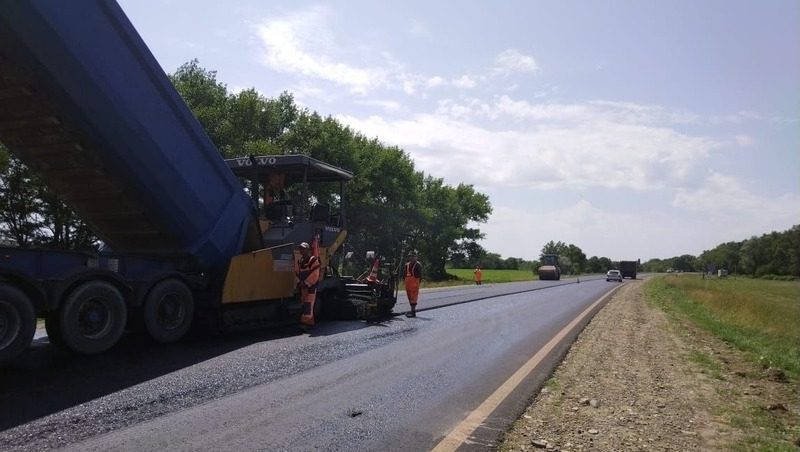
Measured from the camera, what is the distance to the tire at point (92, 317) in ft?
20.4

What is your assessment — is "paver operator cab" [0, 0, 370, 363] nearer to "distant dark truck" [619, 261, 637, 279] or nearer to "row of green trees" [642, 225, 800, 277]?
"distant dark truck" [619, 261, 637, 279]

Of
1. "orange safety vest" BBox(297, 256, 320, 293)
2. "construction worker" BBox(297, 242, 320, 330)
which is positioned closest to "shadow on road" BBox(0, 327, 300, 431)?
"construction worker" BBox(297, 242, 320, 330)

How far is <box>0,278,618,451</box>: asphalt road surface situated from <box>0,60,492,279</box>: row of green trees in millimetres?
17470

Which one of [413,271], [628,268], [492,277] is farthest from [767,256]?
[413,271]

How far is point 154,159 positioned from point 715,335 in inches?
435

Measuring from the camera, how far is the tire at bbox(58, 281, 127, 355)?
6207 millimetres

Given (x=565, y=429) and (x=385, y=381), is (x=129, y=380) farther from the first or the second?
(x=565, y=429)

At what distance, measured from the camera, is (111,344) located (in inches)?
261

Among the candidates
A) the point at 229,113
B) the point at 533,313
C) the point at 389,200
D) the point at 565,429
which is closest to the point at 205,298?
the point at 565,429

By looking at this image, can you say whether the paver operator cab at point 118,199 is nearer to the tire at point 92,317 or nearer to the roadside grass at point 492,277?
the tire at point 92,317

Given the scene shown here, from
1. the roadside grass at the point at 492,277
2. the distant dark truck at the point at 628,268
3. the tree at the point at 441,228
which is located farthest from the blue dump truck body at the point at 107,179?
the distant dark truck at the point at 628,268

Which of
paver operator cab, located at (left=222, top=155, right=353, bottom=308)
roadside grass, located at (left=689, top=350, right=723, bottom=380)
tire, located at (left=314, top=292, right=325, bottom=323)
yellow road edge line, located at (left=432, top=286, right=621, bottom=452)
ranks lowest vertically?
yellow road edge line, located at (left=432, top=286, right=621, bottom=452)

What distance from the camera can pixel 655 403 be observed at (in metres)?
5.36

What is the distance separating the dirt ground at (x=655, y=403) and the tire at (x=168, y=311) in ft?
15.8
